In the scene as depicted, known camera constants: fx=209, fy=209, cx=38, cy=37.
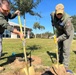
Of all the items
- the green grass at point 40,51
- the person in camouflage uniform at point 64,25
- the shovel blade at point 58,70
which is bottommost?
the shovel blade at point 58,70

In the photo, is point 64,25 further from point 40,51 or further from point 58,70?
point 40,51

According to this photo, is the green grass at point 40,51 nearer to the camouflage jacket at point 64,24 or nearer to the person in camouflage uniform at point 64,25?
the person in camouflage uniform at point 64,25

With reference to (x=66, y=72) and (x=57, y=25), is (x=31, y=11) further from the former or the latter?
(x=66, y=72)

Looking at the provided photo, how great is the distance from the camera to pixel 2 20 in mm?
5848

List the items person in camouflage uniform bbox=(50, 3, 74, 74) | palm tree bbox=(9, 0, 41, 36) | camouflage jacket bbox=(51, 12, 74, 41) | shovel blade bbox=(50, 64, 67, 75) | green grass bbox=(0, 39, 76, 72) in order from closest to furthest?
shovel blade bbox=(50, 64, 67, 75), person in camouflage uniform bbox=(50, 3, 74, 74), camouflage jacket bbox=(51, 12, 74, 41), green grass bbox=(0, 39, 76, 72), palm tree bbox=(9, 0, 41, 36)

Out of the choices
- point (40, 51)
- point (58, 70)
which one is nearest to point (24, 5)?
point (40, 51)

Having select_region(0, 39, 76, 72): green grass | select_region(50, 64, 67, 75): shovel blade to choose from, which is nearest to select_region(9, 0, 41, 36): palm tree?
select_region(0, 39, 76, 72): green grass

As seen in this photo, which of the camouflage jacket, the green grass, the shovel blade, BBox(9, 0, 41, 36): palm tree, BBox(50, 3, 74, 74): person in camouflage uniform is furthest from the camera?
BBox(9, 0, 41, 36): palm tree

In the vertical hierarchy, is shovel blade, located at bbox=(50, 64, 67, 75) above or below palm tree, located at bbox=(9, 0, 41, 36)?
below

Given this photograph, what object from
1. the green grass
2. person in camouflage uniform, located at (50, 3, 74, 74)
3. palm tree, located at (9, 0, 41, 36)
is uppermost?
palm tree, located at (9, 0, 41, 36)

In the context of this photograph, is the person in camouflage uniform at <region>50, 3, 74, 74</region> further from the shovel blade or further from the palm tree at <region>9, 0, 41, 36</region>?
the palm tree at <region>9, 0, 41, 36</region>

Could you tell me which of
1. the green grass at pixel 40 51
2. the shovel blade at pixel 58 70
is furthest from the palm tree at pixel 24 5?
the shovel blade at pixel 58 70

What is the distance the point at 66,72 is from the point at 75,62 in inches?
75.6

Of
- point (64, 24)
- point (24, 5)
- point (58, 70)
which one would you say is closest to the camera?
point (58, 70)
